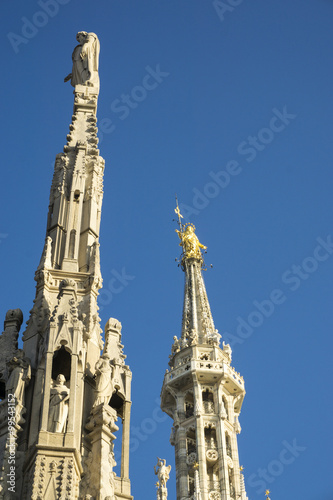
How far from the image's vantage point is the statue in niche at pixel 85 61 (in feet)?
76.4

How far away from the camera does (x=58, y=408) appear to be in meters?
15.4

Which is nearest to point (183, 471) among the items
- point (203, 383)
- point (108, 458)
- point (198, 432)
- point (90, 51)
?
Answer: point (198, 432)

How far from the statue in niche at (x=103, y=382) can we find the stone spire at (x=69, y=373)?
0.06ft

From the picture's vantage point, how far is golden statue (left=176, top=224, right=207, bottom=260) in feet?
239

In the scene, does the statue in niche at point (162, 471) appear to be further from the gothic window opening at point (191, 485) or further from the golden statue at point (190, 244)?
the golden statue at point (190, 244)

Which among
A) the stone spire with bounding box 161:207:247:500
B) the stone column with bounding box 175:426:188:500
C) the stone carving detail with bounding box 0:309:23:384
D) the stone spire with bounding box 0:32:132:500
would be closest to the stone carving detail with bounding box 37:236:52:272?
the stone spire with bounding box 0:32:132:500

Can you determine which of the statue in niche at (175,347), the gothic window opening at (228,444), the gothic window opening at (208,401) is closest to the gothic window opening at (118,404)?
the gothic window opening at (228,444)

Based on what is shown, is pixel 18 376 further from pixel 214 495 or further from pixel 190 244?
pixel 190 244

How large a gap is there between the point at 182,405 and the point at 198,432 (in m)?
3.38

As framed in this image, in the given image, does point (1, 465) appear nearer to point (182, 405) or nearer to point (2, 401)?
point (2, 401)

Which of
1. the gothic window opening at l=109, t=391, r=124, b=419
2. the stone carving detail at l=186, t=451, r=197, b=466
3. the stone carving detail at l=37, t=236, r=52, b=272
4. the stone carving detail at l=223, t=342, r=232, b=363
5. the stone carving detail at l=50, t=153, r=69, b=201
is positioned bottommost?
the gothic window opening at l=109, t=391, r=124, b=419

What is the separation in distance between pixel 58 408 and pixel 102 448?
1027 mm

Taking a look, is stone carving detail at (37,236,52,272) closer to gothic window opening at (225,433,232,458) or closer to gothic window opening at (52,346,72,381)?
gothic window opening at (52,346,72,381)

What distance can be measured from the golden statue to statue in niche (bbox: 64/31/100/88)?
48.7 m
